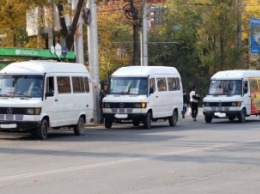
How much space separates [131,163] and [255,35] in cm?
4345

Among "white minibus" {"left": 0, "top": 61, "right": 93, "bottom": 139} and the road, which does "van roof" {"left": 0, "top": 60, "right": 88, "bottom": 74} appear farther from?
the road

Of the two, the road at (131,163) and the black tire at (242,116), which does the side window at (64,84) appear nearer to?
the road at (131,163)

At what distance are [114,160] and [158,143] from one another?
5247mm

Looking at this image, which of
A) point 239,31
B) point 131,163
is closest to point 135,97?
point 131,163

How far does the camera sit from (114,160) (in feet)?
58.8

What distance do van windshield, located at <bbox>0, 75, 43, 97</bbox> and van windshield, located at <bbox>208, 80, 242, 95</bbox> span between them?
1331 centimetres

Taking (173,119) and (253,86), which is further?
(253,86)

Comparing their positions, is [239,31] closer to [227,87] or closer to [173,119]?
[227,87]

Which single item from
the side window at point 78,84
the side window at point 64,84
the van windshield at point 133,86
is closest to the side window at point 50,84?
the side window at point 64,84

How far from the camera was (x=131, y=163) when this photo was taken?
17312 millimetres

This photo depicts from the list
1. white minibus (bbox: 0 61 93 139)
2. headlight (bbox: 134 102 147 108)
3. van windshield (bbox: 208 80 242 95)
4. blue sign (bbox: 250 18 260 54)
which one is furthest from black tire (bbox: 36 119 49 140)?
blue sign (bbox: 250 18 260 54)

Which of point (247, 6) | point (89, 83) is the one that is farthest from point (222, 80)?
point (247, 6)

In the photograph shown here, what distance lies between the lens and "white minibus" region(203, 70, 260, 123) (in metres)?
35.5

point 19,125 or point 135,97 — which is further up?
point 135,97
